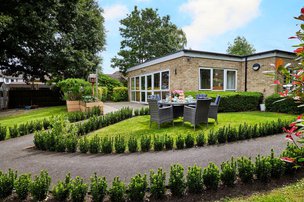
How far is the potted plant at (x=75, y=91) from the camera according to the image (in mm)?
11492

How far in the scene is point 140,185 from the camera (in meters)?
2.84

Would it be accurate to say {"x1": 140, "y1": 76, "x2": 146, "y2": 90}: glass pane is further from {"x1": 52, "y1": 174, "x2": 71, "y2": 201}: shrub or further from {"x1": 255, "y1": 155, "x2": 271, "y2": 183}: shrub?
{"x1": 52, "y1": 174, "x2": 71, "y2": 201}: shrub

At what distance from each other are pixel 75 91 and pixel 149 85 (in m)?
6.17

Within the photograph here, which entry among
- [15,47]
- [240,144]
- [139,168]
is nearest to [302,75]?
[139,168]

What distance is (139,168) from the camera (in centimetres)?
397

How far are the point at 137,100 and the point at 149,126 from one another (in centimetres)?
1091

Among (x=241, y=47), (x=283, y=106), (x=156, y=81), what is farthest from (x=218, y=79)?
(x=241, y=47)

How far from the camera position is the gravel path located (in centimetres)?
394

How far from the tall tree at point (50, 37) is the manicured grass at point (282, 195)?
14743 mm

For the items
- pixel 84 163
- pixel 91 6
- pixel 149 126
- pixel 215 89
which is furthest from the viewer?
pixel 91 6

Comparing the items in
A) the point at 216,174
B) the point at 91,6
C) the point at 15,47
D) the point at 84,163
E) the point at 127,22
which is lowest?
the point at 84,163

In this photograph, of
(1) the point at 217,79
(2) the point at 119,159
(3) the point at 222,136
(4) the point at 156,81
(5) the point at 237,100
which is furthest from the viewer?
(4) the point at 156,81

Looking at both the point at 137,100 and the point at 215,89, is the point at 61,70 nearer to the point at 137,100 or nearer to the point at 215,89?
the point at 137,100

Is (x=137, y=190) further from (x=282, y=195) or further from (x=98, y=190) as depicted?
(x=282, y=195)
